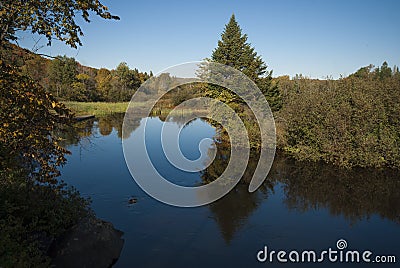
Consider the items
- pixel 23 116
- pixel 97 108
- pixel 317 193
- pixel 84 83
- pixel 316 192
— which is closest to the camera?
pixel 23 116

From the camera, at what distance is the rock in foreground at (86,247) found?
675 cm

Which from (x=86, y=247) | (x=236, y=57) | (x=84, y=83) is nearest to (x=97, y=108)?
(x=84, y=83)

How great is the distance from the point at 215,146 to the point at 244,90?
15.2 feet

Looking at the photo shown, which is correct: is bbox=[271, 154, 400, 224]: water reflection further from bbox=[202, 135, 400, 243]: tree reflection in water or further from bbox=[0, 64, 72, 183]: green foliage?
bbox=[0, 64, 72, 183]: green foliage

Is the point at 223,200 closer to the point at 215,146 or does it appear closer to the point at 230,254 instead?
the point at 230,254

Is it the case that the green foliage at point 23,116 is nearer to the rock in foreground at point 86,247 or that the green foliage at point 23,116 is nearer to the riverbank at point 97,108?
the rock in foreground at point 86,247

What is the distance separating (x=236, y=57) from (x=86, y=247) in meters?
19.6

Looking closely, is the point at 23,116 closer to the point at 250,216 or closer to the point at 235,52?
the point at 250,216

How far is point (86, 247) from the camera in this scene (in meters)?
7.02

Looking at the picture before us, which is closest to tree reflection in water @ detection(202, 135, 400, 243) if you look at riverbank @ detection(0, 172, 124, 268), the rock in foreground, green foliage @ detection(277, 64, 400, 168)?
green foliage @ detection(277, 64, 400, 168)

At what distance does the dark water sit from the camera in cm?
815

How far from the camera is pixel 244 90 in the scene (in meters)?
22.7

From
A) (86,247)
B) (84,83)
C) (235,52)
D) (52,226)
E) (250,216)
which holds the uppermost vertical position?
(84,83)

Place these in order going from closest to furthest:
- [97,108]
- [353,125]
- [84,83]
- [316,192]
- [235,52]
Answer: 1. [316,192]
2. [353,125]
3. [235,52]
4. [97,108]
5. [84,83]
